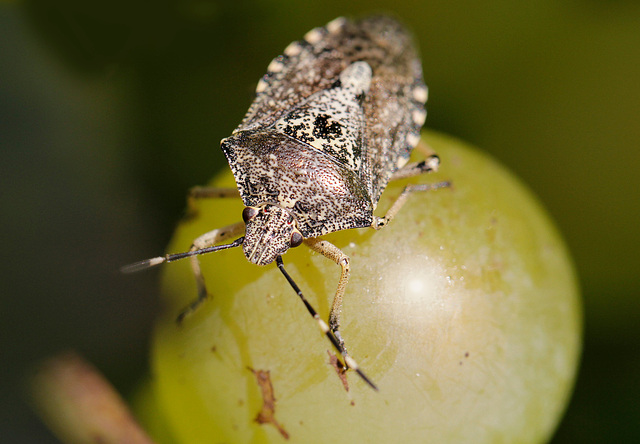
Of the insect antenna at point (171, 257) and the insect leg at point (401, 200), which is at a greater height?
the insect antenna at point (171, 257)

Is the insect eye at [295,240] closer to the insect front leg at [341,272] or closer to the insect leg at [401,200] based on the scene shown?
the insect front leg at [341,272]

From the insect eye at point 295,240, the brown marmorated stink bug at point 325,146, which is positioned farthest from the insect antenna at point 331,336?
the insect eye at point 295,240

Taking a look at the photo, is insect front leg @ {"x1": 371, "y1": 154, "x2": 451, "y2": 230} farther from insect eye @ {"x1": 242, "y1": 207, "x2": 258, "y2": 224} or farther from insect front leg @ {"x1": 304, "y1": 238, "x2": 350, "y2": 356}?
insect eye @ {"x1": 242, "y1": 207, "x2": 258, "y2": 224}

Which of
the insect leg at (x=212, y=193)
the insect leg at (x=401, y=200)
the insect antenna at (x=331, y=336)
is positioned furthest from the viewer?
the insect leg at (x=212, y=193)

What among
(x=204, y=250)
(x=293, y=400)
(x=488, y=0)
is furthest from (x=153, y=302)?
(x=488, y=0)

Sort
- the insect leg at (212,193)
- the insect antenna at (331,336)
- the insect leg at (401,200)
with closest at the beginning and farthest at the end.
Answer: the insect antenna at (331,336) → the insect leg at (401,200) → the insect leg at (212,193)

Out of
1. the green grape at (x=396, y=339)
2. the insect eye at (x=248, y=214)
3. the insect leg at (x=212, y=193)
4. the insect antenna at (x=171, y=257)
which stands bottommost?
the green grape at (x=396, y=339)
